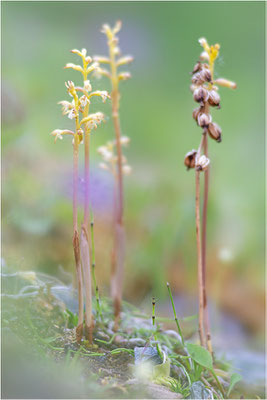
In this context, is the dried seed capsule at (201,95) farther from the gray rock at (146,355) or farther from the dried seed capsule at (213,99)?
the gray rock at (146,355)

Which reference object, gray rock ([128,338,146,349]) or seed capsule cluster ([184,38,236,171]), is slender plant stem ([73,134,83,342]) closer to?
gray rock ([128,338,146,349])

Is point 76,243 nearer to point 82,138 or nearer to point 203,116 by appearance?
point 82,138

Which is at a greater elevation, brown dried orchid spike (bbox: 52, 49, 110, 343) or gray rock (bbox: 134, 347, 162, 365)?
brown dried orchid spike (bbox: 52, 49, 110, 343)

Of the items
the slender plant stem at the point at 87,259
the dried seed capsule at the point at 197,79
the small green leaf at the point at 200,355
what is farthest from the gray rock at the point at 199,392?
the dried seed capsule at the point at 197,79

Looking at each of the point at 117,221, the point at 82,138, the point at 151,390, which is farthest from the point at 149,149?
the point at 151,390

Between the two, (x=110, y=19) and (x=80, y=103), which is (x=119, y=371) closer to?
(x=80, y=103)

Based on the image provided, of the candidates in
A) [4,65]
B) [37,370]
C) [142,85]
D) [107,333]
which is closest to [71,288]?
[107,333]

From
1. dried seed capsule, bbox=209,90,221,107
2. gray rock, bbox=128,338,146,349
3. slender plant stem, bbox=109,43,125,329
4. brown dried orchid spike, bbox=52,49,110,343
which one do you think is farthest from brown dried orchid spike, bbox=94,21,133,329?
dried seed capsule, bbox=209,90,221,107

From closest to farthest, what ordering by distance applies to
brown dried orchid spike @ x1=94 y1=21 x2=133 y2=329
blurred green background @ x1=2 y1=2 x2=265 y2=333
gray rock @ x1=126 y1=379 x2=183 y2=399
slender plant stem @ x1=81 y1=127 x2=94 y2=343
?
gray rock @ x1=126 y1=379 x2=183 y2=399 → slender plant stem @ x1=81 y1=127 x2=94 y2=343 → brown dried orchid spike @ x1=94 y1=21 x2=133 y2=329 → blurred green background @ x1=2 y1=2 x2=265 y2=333
